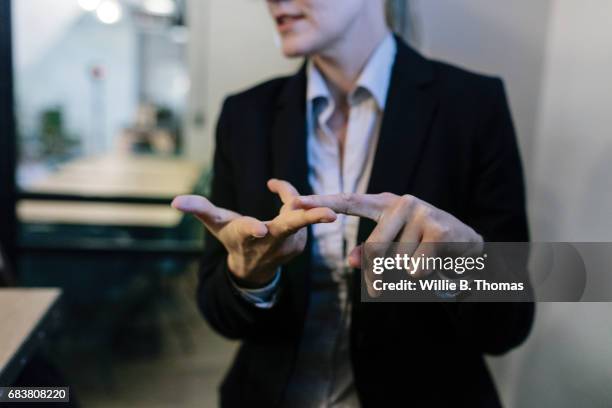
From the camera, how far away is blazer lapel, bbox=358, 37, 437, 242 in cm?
71

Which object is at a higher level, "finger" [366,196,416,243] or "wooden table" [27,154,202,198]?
"finger" [366,196,416,243]

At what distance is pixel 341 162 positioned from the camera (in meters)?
0.77

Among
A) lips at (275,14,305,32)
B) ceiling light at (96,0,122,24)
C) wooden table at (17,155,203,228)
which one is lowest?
wooden table at (17,155,203,228)

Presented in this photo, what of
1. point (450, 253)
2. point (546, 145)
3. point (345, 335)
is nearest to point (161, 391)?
point (345, 335)

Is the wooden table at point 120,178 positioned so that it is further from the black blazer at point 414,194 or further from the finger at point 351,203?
the finger at point 351,203

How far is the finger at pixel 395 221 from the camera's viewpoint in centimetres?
46

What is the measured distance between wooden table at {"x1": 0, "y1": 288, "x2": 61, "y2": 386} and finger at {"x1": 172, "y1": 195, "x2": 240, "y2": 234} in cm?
25

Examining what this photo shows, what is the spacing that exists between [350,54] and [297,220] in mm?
426

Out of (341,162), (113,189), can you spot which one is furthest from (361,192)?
(113,189)

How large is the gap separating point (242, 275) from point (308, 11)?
0.39 metres

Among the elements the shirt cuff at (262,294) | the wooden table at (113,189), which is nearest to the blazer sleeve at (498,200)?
the shirt cuff at (262,294)

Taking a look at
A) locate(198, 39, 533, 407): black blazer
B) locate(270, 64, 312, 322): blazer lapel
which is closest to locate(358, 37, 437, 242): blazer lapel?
locate(198, 39, 533, 407): black blazer

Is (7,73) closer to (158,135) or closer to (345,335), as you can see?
(158,135)

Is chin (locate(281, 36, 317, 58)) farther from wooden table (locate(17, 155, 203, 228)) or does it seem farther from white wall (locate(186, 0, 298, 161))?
wooden table (locate(17, 155, 203, 228))
